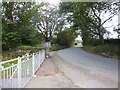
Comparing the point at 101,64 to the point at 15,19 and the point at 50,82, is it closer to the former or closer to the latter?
the point at 50,82

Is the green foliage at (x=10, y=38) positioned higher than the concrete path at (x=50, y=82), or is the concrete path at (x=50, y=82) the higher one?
the green foliage at (x=10, y=38)

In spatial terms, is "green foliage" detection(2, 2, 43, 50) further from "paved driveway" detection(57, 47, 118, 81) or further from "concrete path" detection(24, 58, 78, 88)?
"concrete path" detection(24, 58, 78, 88)

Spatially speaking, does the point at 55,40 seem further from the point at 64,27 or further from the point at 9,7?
the point at 9,7

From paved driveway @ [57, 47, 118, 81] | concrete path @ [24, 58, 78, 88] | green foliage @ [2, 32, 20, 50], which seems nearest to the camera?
concrete path @ [24, 58, 78, 88]

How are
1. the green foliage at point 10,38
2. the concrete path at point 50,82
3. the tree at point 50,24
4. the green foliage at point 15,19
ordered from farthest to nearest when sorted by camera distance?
the tree at point 50,24 < the green foliage at point 15,19 < the green foliage at point 10,38 < the concrete path at point 50,82

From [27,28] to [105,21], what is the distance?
25.8ft

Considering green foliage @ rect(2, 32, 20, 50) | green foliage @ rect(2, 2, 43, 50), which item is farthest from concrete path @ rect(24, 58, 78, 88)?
green foliage @ rect(2, 2, 43, 50)

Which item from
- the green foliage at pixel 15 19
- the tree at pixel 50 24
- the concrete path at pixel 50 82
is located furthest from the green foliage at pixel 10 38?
the tree at pixel 50 24

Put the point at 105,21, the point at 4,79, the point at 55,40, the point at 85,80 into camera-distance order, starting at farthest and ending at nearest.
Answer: the point at 55,40
the point at 105,21
the point at 85,80
the point at 4,79

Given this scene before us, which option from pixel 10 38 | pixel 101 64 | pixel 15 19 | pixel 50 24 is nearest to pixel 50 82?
pixel 101 64

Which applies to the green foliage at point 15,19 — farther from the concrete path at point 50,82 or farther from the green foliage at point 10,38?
the concrete path at point 50,82

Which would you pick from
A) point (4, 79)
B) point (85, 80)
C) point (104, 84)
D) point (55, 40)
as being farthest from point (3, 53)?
point (55, 40)

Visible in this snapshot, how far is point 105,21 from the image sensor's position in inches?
362

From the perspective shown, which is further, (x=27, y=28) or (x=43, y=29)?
(x=43, y=29)
